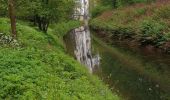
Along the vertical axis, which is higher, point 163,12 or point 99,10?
point 163,12

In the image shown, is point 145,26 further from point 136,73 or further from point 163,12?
point 136,73

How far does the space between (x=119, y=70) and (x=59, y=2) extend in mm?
7650

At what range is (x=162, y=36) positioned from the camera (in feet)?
120

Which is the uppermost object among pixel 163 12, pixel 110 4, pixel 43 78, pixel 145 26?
pixel 163 12

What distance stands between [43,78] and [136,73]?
10.8 meters

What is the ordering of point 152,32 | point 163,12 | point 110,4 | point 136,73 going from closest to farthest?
point 136,73, point 152,32, point 163,12, point 110,4

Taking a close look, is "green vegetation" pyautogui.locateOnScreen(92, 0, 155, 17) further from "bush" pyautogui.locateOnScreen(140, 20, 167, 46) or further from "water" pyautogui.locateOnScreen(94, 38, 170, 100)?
"water" pyautogui.locateOnScreen(94, 38, 170, 100)

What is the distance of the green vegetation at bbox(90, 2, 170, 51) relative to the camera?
124 ft

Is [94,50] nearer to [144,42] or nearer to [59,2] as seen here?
[144,42]

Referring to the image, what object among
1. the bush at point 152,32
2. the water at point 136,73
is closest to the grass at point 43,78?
the water at point 136,73

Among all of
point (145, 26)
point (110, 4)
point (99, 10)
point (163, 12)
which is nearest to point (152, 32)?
point (145, 26)

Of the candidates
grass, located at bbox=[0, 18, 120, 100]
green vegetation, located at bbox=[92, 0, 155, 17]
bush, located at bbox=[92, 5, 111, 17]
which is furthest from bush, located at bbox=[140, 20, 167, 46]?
bush, located at bbox=[92, 5, 111, 17]

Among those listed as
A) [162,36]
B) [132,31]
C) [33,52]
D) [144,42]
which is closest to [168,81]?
[33,52]

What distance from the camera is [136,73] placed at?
83.9ft
